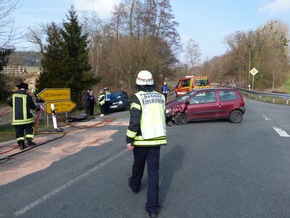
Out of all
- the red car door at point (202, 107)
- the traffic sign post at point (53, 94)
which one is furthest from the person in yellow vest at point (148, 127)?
the traffic sign post at point (53, 94)

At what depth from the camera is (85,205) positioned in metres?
4.07

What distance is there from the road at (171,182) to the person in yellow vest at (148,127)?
0.50 meters

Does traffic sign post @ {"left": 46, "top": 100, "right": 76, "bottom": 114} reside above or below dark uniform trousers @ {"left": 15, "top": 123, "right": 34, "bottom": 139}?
above

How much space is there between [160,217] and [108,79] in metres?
37.3

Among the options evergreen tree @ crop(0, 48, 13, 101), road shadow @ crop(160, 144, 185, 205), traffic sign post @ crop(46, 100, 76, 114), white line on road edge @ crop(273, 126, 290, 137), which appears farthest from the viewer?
evergreen tree @ crop(0, 48, 13, 101)

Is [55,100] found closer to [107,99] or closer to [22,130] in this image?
[22,130]

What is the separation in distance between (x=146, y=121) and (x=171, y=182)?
1595 millimetres

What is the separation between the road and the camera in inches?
155

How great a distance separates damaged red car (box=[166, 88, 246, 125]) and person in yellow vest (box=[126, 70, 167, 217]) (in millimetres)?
7791

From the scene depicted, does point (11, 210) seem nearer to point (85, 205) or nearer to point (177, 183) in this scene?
point (85, 205)

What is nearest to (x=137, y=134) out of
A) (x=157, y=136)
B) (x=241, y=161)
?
(x=157, y=136)

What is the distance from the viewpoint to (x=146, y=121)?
3.91m

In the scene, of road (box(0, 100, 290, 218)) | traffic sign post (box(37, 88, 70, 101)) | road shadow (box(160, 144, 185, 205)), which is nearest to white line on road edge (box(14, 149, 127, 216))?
road (box(0, 100, 290, 218))

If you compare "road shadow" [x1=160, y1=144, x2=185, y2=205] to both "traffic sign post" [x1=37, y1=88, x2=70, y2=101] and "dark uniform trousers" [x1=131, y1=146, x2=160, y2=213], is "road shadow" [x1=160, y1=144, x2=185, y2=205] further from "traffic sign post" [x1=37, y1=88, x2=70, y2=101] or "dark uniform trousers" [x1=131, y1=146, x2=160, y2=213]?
"traffic sign post" [x1=37, y1=88, x2=70, y2=101]
